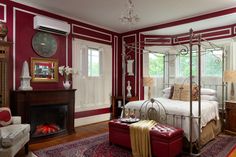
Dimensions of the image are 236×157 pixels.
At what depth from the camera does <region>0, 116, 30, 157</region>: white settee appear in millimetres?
2426

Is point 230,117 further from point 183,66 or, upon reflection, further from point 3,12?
point 3,12

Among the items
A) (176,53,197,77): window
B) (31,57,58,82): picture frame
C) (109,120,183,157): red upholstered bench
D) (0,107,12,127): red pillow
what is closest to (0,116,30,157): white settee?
(0,107,12,127): red pillow

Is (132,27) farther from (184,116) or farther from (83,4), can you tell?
(184,116)

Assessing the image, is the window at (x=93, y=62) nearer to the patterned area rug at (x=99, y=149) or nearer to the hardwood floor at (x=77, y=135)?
the hardwood floor at (x=77, y=135)

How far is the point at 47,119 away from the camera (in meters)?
4.15

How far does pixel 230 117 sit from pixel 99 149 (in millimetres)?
3055

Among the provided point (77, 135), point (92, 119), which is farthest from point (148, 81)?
point (77, 135)

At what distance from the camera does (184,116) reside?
122 inches

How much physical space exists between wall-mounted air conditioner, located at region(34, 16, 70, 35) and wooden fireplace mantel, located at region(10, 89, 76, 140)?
141cm

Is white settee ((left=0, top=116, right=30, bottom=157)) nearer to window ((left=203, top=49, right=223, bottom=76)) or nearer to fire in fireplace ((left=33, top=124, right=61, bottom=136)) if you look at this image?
fire in fireplace ((left=33, top=124, right=61, bottom=136))

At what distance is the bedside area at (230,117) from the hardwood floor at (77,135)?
2.87m

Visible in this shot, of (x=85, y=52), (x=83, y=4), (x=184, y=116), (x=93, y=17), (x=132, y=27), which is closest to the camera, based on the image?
(x=184, y=116)

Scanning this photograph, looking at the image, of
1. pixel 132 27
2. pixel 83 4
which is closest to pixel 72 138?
pixel 83 4

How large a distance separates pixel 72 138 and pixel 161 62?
360cm
